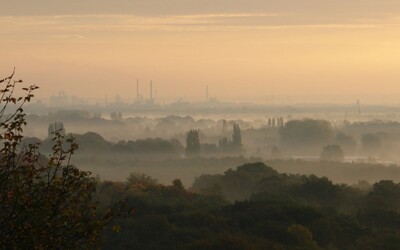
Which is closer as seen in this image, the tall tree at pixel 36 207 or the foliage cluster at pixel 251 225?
the tall tree at pixel 36 207

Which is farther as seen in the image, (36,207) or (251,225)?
(251,225)

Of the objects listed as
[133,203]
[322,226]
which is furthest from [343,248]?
[133,203]

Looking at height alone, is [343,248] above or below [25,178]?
below

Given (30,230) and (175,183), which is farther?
(175,183)

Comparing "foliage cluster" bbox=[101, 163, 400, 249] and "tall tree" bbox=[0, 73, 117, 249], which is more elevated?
"tall tree" bbox=[0, 73, 117, 249]

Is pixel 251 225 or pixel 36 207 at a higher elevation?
pixel 36 207

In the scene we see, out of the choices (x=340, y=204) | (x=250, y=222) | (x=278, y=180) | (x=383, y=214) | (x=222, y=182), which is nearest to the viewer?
(x=250, y=222)

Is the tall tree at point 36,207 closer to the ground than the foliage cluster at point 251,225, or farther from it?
farther from it

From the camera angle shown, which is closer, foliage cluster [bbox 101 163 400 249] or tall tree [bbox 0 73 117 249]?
tall tree [bbox 0 73 117 249]

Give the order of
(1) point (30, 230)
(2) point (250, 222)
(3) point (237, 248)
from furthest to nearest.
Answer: (2) point (250, 222), (3) point (237, 248), (1) point (30, 230)

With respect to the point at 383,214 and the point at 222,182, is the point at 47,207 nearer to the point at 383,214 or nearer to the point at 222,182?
the point at 383,214
